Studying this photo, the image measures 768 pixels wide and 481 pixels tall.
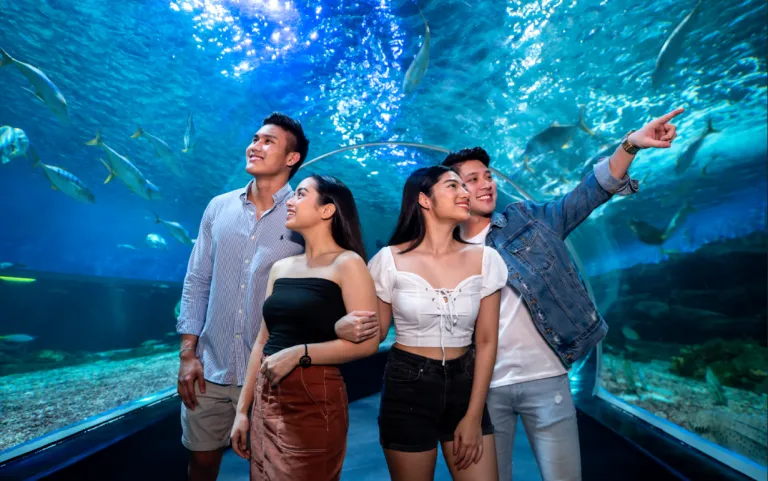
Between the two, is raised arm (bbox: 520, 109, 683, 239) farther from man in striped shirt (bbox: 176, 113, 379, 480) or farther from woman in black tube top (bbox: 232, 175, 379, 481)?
man in striped shirt (bbox: 176, 113, 379, 480)

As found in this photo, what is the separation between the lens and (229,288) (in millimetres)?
2205

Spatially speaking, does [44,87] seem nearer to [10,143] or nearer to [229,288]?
[10,143]

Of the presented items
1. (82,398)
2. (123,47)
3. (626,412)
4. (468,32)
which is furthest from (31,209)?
(626,412)

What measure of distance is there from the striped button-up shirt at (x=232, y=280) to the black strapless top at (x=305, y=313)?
0.54 meters

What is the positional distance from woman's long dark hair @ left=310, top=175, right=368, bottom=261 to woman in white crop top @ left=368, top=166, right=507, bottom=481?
16 centimetres

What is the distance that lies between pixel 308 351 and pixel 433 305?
59cm

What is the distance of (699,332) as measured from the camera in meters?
12.1

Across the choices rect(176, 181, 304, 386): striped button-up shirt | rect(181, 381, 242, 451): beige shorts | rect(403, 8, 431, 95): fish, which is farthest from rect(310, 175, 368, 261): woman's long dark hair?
rect(403, 8, 431, 95): fish

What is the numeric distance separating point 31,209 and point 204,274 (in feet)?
199

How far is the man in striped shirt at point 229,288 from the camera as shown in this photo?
6.91 feet

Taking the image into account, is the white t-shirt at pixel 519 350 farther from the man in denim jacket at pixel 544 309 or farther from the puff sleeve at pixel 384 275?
the puff sleeve at pixel 384 275

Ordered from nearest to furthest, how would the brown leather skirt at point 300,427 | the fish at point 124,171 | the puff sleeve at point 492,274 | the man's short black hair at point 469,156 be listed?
1. the brown leather skirt at point 300,427
2. the puff sleeve at point 492,274
3. the man's short black hair at point 469,156
4. the fish at point 124,171

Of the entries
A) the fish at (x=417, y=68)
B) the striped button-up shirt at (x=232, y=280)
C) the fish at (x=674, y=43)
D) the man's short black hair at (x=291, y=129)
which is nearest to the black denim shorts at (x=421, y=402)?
the striped button-up shirt at (x=232, y=280)

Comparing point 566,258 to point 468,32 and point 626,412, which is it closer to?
point 626,412
